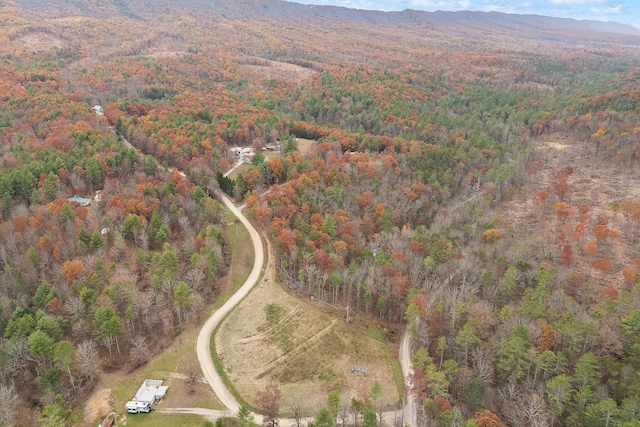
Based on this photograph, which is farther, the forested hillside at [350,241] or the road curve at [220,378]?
the forested hillside at [350,241]

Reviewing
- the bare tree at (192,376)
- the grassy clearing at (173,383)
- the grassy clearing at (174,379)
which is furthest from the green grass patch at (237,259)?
the bare tree at (192,376)

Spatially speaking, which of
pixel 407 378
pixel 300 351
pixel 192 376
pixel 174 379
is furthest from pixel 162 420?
pixel 407 378

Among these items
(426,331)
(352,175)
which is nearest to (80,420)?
(426,331)

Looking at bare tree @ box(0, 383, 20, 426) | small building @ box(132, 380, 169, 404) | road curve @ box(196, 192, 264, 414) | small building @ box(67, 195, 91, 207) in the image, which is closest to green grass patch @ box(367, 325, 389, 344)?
road curve @ box(196, 192, 264, 414)

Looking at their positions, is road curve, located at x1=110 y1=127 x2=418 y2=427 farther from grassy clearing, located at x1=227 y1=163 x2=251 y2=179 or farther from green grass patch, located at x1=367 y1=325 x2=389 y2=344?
grassy clearing, located at x1=227 y1=163 x2=251 y2=179

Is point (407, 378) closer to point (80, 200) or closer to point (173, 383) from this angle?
point (173, 383)

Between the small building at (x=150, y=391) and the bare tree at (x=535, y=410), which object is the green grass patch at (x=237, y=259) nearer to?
the small building at (x=150, y=391)

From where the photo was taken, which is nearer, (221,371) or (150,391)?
(150,391)
